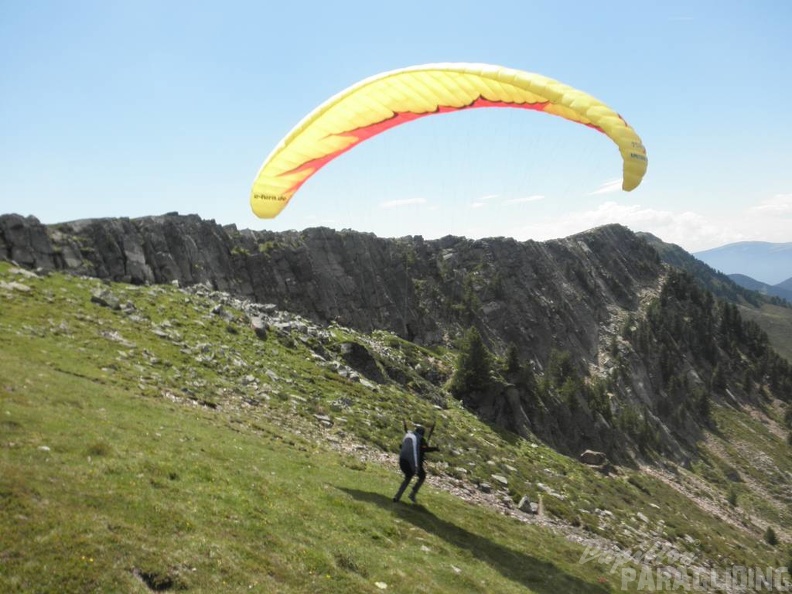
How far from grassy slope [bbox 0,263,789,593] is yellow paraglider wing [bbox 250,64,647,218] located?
353 inches

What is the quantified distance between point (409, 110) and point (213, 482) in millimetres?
12722

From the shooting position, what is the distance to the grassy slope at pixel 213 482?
25.9ft

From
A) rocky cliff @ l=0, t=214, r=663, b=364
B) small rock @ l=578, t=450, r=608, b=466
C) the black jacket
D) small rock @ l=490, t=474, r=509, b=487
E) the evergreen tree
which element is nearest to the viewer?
the black jacket

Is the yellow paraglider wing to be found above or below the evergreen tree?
above

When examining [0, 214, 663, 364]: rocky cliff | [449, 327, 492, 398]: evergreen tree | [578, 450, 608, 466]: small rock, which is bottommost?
[578, 450, 608, 466]: small rock

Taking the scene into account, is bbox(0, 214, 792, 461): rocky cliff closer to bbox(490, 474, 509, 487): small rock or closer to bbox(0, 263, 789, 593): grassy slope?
bbox(0, 263, 789, 593): grassy slope

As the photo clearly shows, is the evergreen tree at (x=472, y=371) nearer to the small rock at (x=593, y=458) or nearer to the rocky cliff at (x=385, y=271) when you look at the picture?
the small rock at (x=593, y=458)

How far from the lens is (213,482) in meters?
11.8

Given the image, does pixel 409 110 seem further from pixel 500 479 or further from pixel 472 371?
pixel 472 371

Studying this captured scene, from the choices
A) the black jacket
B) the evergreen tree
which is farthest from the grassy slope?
the evergreen tree

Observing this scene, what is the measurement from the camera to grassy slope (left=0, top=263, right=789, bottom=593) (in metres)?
7.89

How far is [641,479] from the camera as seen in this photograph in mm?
55938

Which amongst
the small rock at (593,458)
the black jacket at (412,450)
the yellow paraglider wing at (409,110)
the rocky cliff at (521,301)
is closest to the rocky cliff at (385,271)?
the rocky cliff at (521,301)

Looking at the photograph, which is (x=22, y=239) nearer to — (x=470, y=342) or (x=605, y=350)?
(x=470, y=342)
